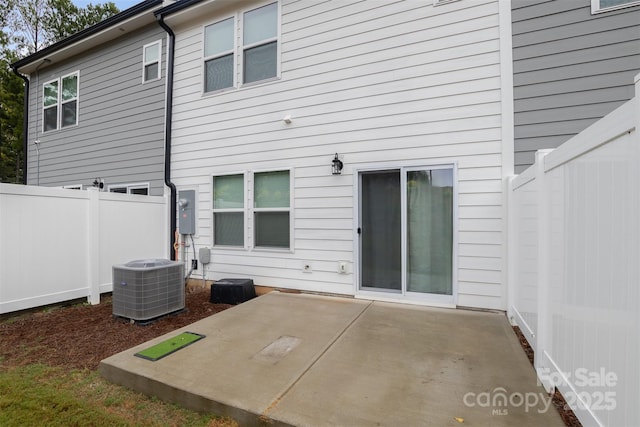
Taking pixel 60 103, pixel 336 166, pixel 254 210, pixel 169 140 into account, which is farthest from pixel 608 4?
pixel 60 103

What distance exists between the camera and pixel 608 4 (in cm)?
348

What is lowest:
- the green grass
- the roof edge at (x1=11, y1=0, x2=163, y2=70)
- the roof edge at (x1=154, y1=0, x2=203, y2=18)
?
the green grass

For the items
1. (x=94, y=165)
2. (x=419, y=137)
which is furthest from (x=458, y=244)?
(x=94, y=165)

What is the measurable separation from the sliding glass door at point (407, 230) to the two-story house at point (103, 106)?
4510 millimetres

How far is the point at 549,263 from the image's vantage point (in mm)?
2236

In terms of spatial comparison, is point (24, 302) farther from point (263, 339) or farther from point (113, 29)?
point (113, 29)

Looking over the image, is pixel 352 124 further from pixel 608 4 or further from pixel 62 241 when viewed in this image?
pixel 62 241

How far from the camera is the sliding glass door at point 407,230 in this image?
4.18m

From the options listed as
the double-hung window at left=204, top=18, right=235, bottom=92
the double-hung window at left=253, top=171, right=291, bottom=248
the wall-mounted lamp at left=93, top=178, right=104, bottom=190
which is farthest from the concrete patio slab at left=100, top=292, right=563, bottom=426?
the wall-mounted lamp at left=93, top=178, right=104, bottom=190

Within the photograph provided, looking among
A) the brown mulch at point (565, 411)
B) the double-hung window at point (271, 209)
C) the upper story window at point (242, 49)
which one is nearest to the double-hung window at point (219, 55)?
the upper story window at point (242, 49)

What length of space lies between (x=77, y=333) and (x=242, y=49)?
500 centimetres

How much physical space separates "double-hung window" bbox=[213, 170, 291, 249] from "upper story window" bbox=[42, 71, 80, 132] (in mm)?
5208

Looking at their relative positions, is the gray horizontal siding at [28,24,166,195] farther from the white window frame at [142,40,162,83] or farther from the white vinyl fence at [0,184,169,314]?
the white vinyl fence at [0,184,169,314]

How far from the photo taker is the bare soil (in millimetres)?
3061
